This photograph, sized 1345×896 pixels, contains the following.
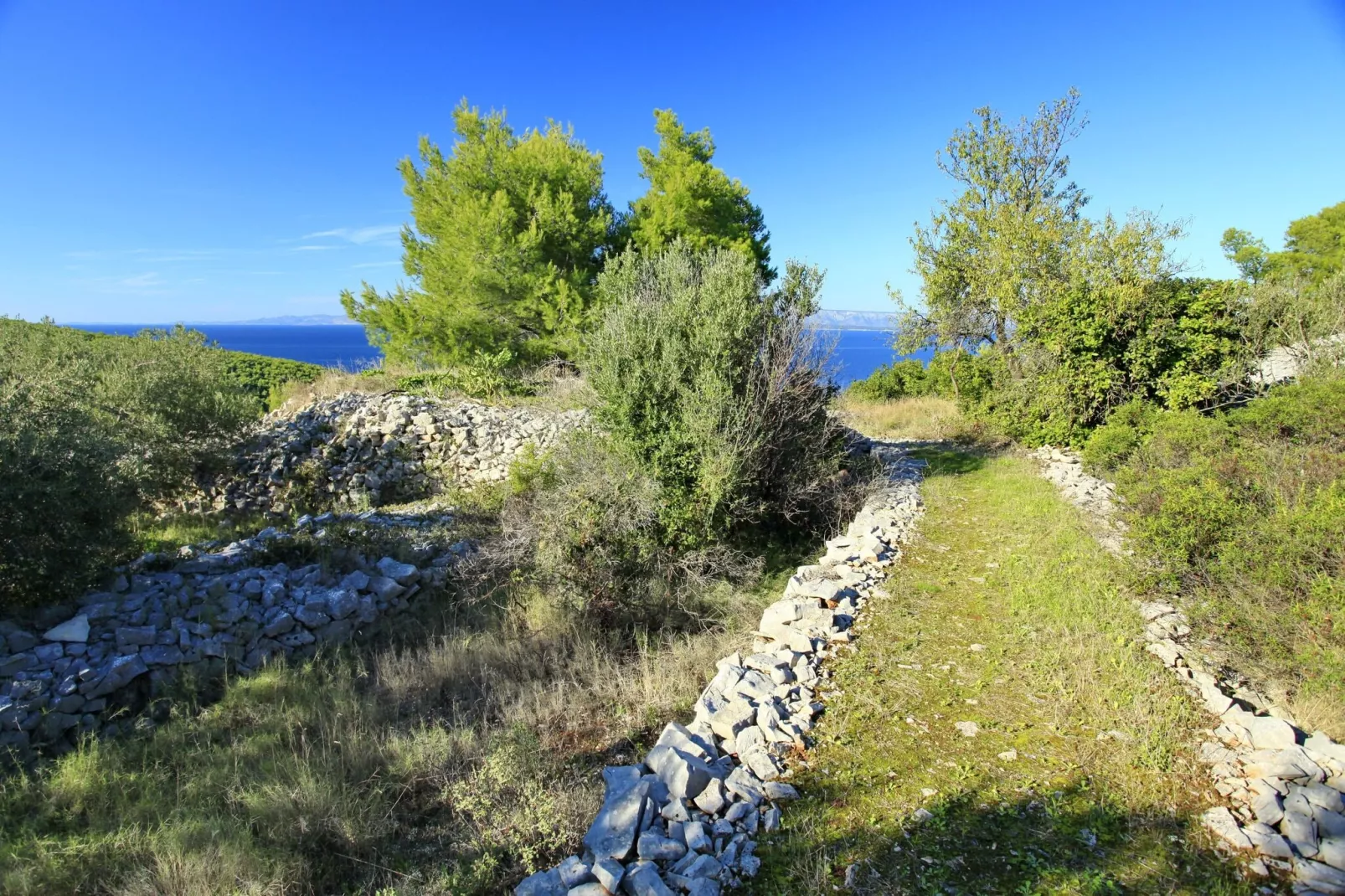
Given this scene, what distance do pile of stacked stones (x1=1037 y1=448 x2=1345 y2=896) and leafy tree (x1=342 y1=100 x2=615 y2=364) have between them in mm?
13064

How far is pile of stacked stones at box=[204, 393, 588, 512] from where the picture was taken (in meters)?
11.0

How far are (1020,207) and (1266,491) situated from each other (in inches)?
418

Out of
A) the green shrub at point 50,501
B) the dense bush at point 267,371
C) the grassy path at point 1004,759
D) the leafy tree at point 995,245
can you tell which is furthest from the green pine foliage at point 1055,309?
the dense bush at point 267,371

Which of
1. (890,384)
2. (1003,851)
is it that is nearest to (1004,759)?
(1003,851)

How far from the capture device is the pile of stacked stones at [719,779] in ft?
9.14

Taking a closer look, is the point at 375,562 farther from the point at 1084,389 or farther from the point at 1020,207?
the point at 1020,207

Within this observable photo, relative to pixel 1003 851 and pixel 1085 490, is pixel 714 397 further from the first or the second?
pixel 1085 490

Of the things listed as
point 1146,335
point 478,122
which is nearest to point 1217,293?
point 1146,335

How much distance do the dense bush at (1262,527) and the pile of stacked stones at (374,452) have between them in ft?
26.1

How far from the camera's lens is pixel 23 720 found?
4.84m

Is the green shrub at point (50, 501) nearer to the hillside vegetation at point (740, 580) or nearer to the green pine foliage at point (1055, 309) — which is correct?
the hillside vegetation at point (740, 580)

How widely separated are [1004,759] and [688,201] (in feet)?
54.4

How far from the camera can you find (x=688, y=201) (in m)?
17.5

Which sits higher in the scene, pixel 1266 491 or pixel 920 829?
pixel 1266 491
